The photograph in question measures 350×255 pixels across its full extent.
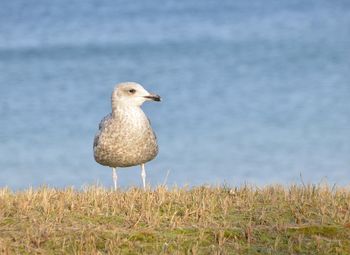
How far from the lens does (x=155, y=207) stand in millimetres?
Result: 11344

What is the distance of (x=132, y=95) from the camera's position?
13.8 m

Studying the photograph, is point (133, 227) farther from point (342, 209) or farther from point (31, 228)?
point (342, 209)

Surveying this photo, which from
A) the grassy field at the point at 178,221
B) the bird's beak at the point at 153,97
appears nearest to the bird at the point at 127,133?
the bird's beak at the point at 153,97

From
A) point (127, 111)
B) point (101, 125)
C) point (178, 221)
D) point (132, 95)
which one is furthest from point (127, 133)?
point (178, 221)

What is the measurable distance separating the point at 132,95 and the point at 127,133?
2.43ft

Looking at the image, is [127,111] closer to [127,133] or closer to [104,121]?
[127,133]

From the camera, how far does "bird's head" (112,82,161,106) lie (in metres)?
13.8

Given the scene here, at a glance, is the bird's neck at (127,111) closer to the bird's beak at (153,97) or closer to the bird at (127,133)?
the bird at (127,133)

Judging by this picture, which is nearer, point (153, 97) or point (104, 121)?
point (153, 97)

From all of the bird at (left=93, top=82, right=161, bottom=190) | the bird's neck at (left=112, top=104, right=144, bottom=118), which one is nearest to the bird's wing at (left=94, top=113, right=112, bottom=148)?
the bird at (left=93, top=82, right=161, bottom=190)

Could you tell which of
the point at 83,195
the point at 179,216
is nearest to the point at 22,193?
the point at 83,195

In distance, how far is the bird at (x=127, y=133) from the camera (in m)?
13.5

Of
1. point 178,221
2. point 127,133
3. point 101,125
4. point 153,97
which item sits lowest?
point 178,221

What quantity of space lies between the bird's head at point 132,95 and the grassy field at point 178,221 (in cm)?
164
